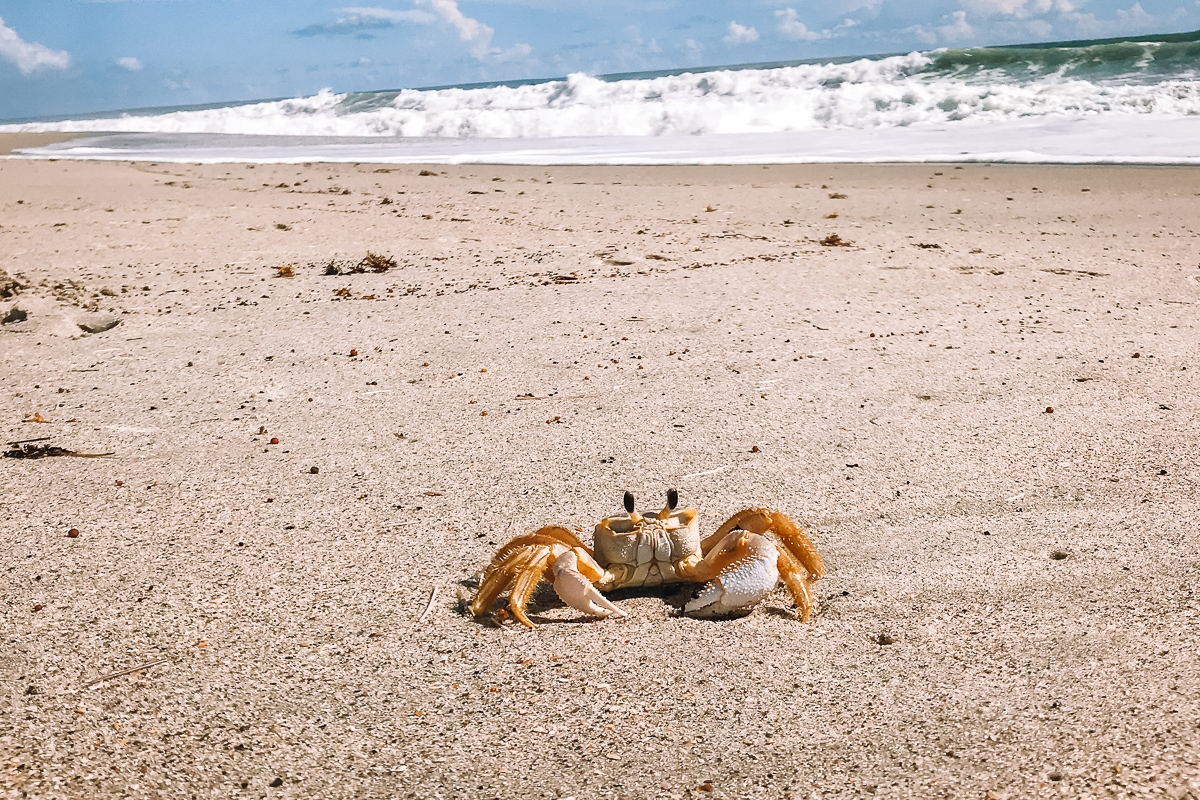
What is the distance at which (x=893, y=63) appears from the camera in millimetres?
24984

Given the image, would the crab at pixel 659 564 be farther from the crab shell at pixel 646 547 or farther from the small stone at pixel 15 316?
the small stone at pixel 15 316

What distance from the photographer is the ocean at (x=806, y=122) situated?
14.1 meters

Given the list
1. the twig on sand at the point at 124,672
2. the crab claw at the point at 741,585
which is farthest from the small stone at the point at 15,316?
the crab claw at the point at 741,585

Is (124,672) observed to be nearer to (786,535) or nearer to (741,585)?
(741,585)

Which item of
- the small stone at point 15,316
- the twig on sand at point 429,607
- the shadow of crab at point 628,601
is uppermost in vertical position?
the small stone at point 15,316

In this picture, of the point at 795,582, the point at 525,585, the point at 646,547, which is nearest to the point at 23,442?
the point at 525,585

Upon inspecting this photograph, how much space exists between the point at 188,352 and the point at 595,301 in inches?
101

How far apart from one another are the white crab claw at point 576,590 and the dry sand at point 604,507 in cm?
6

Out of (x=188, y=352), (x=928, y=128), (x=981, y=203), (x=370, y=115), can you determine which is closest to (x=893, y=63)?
(x=928, y=128)

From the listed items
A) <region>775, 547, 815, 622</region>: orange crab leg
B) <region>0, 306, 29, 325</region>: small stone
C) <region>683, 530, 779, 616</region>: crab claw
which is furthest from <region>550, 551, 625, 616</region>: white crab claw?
<region>0, 306, 29, 325</region>: small stone

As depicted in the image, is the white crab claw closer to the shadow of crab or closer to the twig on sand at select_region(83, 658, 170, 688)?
the shadow of crab

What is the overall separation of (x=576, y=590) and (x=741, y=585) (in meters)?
0.48

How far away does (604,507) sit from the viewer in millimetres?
3607

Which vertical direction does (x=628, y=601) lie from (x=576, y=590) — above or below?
below
